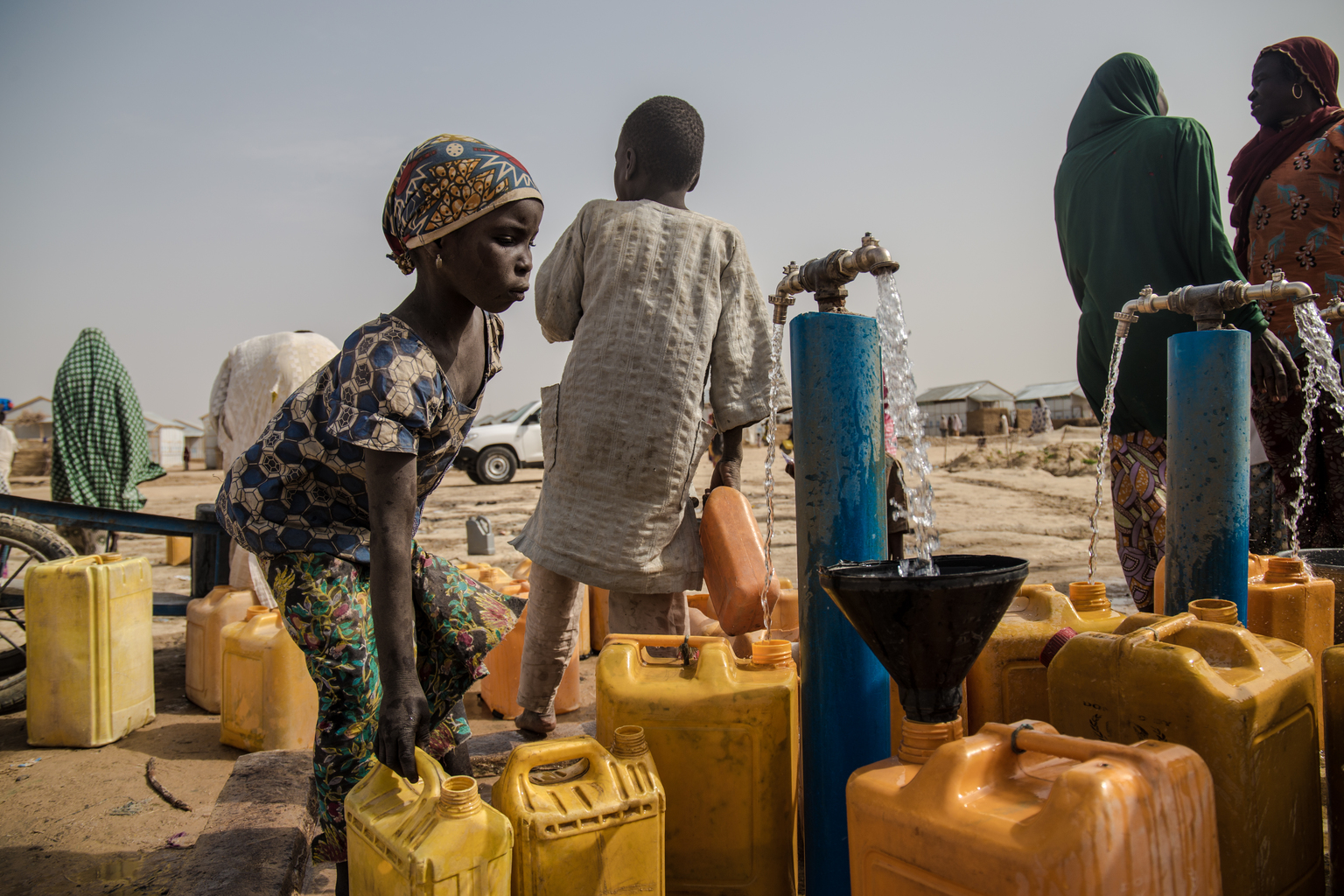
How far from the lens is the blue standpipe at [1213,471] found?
83.9 inches

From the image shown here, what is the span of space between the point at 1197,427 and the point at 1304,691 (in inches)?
32.0

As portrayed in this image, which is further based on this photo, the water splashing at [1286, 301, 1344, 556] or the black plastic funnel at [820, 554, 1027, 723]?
the water splashing at [1286, 301, 1344, 556]

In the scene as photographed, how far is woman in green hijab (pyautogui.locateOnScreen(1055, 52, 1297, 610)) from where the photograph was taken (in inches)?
121

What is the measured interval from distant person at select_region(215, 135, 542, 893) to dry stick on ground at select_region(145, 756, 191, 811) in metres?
1.20

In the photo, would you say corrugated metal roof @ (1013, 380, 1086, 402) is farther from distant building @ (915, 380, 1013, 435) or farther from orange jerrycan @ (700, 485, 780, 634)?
orange jerrycan @ (700, 485, 780, 634)

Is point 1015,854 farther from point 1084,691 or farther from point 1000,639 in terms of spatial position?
point 1000,639

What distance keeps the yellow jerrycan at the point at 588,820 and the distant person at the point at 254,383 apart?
10.8 ft

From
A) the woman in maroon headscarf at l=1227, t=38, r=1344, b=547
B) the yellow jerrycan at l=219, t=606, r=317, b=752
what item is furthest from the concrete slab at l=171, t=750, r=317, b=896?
the woman in maroon headscarf at l=1227, t=38, r=1344, b=547

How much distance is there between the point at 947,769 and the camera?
3.92 ft

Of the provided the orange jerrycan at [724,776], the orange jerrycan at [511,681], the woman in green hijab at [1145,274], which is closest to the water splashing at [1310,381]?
the woman in green hijab at [1145,274]

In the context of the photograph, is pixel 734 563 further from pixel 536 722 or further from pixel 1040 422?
pixel 1040 422

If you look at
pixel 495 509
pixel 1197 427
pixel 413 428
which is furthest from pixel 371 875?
pixel 495 509

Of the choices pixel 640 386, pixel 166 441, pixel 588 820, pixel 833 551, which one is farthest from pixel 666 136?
pixel 166 441

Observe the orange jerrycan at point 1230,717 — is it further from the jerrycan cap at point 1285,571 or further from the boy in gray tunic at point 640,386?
the boy in gray tunic at point 640,386
